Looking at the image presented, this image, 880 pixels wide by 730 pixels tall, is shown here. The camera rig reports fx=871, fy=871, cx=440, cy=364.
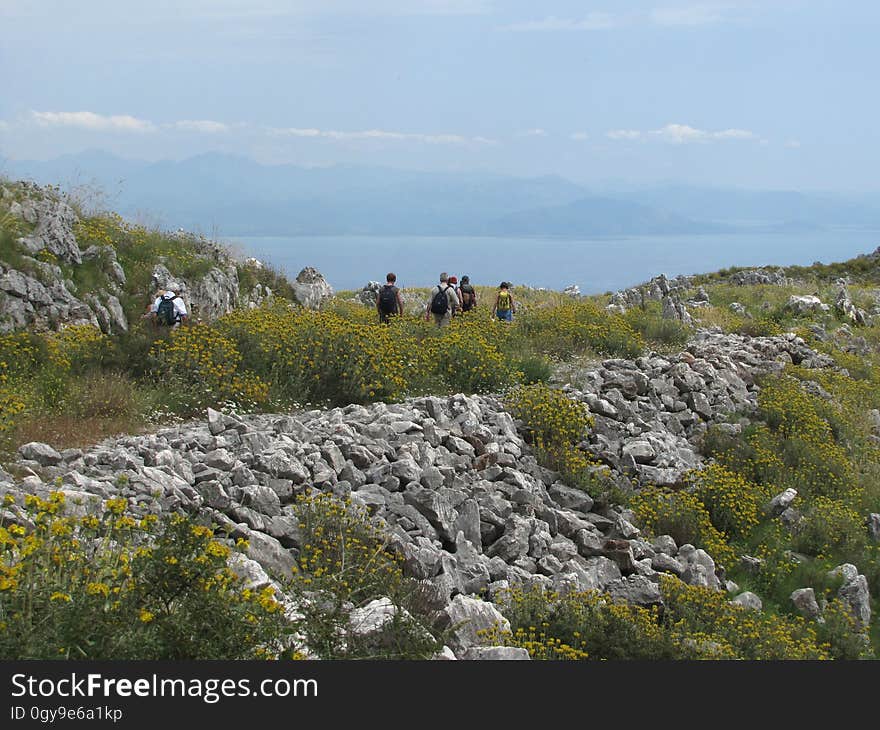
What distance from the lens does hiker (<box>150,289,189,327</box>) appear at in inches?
634

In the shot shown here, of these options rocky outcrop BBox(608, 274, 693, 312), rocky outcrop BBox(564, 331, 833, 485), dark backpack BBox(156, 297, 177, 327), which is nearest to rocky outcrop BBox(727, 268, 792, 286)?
rocky outcrop BBox(608, 274, 693, 312)

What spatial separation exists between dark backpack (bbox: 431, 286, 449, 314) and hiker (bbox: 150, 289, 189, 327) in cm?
561

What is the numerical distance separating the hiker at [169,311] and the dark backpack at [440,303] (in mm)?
5615

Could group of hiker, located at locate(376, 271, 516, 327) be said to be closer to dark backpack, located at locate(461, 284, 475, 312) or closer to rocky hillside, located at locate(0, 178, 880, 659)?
dark backpack, located at locate(461, 284, 475, 312)

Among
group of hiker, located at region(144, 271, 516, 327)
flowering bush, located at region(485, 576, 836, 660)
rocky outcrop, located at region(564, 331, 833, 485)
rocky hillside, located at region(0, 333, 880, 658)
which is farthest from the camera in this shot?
group of hiker, located at region(144, 271, 516, 327)

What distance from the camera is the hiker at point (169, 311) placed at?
1609cm

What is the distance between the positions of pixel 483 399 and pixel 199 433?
15.4 feet

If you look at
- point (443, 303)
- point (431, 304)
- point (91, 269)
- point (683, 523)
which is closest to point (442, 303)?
point (443, 303)

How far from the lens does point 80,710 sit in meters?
4.55

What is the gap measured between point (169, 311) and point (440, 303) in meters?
6.07

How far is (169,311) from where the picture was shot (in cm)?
1612

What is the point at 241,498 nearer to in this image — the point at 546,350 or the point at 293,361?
the point at 293,361

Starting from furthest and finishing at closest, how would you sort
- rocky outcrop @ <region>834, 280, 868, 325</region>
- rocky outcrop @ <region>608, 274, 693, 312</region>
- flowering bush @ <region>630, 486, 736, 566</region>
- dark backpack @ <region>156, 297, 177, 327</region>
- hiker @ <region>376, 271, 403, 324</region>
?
rocky outcrop @ <region>608, 274, 693, 312</region>, rocky outcrop @ <region>834, 280, 868, 325</region>, hiker @ <region>376, 271, 403, 324</region>, dark backpack @ <region>156, 297, 177, 327</region>, flowering bush @ <region>630, 486, 736, 566</region>

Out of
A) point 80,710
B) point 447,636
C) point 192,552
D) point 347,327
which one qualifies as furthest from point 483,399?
point 80,710
